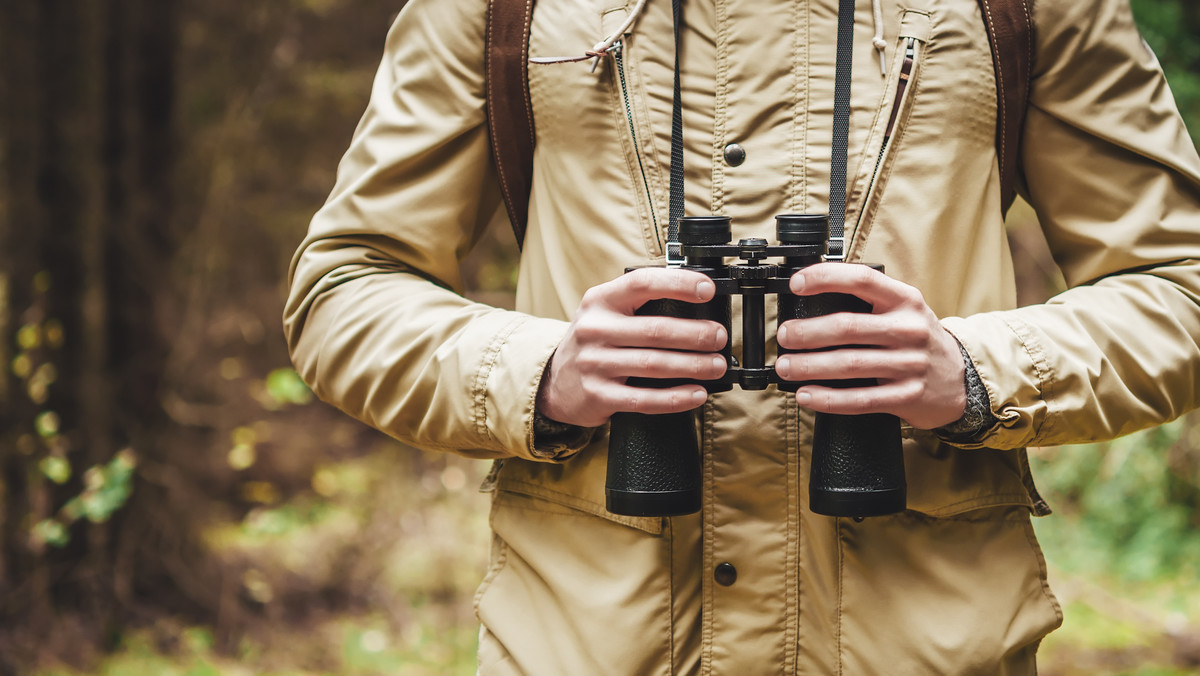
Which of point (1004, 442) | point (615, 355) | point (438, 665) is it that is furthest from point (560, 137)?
point (438, 665)

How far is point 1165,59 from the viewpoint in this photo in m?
4.21

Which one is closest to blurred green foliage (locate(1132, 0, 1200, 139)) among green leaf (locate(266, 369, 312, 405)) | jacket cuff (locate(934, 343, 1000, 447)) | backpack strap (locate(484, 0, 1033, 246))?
backpack strap (locate(484, 0, 1033, 246))

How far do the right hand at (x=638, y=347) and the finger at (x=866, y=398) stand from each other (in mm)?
131

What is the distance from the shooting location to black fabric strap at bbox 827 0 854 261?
1.37 meters

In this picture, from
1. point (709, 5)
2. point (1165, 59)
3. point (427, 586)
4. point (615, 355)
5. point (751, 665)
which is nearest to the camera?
point (615, 355)

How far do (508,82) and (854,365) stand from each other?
74cm

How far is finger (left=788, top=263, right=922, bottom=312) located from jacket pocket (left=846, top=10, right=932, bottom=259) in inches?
8.7

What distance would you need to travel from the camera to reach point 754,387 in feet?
4.26

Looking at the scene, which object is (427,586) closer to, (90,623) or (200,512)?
(200,512)

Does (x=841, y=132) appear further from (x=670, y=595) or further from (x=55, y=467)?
(x=55, y=467)

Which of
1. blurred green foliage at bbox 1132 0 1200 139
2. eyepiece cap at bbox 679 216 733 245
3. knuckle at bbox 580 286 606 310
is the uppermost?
eyepiece cap at bbox 679 216 733 245

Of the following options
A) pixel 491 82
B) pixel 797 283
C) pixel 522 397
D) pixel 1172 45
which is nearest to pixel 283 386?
pixel 491 82

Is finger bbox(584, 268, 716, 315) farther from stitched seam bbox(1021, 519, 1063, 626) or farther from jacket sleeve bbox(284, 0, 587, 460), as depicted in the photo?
stitched seam bbox(1021, 519, 1063, 626)

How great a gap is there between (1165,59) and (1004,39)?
343 cm
